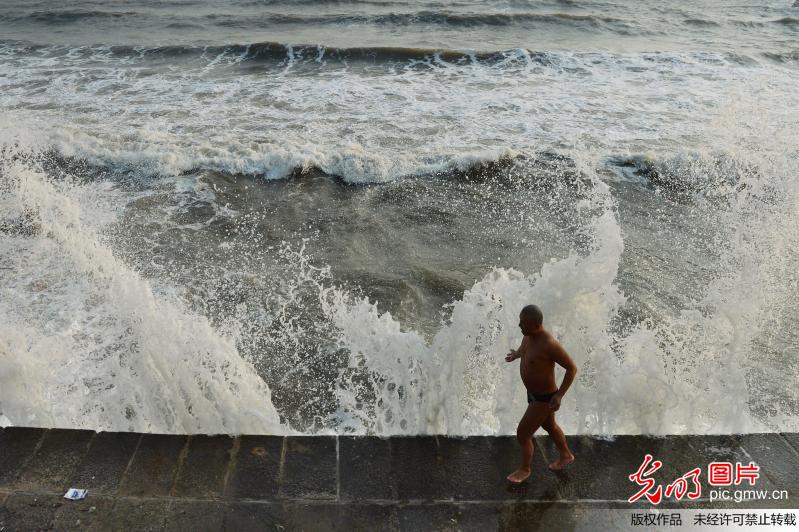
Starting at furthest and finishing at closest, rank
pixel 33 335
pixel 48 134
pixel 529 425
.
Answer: pixel 48 134
pixel 33 335
pixel 529 425

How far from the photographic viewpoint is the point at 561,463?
3604 mm

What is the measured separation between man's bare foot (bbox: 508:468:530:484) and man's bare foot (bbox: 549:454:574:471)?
19 cm

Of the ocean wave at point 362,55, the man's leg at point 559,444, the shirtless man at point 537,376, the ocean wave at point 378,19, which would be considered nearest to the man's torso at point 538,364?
the shirtless man at point 537,376

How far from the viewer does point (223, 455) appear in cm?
367

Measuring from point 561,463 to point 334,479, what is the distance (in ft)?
4.36

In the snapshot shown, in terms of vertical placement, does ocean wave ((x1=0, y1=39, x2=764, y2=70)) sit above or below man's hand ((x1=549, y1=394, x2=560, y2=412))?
below

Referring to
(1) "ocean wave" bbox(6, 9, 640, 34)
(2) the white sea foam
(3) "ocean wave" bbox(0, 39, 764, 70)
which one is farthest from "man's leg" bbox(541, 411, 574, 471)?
(1) "ocean wave" bbox(6, 9, 640, 34)

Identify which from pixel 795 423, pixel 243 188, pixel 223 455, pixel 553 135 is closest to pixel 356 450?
pixel 223 455

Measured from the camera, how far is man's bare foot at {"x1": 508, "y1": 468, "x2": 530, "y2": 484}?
3.48 m

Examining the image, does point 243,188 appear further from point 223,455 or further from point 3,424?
point 223,455

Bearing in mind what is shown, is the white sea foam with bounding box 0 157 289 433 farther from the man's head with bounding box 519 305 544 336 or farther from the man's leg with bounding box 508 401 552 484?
the man's head with bounding box 519 305 544 336

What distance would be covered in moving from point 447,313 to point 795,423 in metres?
3.16

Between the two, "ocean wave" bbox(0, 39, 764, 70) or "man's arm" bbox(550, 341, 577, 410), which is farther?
"ocean wave" bbox(0, 39, 764, 70)

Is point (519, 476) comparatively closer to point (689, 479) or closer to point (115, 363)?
point (689, 479)
